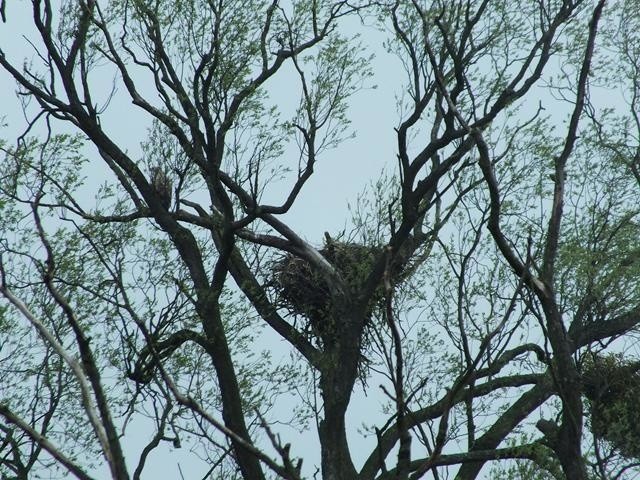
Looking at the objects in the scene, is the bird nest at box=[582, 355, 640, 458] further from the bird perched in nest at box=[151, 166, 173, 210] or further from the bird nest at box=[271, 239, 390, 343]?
the bird perched in nest at box=[151, 166, 173, 210]

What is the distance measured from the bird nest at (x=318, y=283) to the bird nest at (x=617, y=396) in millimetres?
2886

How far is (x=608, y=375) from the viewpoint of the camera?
42.4ft

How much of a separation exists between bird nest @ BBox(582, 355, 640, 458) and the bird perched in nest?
218 inches

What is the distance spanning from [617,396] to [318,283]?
4.07 meters

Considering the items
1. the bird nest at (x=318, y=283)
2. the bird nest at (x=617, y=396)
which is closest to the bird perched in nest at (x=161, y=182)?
the bird nest at (x=318, y=283)

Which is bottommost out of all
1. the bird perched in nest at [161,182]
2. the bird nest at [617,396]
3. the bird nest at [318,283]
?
the bird nest at [617,396]

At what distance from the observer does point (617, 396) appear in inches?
527

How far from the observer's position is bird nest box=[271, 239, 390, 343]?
13430 mm

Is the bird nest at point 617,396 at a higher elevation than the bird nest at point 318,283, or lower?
lower

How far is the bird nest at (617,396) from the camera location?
1223cm

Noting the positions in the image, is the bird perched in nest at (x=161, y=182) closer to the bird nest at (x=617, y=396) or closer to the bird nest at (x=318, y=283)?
the bird nest at (x=318, y=283)

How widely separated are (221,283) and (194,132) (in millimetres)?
1885

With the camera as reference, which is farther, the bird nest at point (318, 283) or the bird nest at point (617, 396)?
the bird nest at point (318, 283)

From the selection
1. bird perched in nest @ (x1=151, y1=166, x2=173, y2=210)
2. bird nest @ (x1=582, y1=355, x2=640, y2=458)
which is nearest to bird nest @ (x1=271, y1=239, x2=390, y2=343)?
bird perched in nest @ (x1=151, y1=166, x2=173, y2=210)
